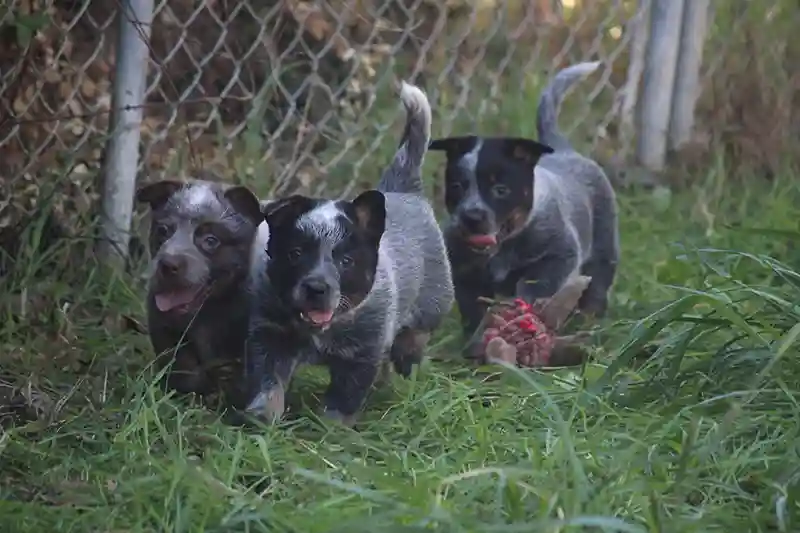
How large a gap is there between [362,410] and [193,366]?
1.43 ft

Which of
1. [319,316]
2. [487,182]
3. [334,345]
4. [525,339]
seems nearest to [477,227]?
[487,182]

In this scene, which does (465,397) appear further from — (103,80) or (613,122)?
(613,122)

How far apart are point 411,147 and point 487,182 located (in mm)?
247

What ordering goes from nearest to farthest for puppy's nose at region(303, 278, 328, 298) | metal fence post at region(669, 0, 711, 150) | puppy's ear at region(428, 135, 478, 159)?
puppy's nose at region(303, 278, 328, 298) < puppy's ear at region(428, 135, 478, 159) < metal fence post at region(669, 0, 711, 150)

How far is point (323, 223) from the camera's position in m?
3.07

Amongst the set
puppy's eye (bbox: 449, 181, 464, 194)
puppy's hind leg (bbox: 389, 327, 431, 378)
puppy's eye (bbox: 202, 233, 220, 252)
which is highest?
puppy's eye (bbox: 449, 181, 464, 194)

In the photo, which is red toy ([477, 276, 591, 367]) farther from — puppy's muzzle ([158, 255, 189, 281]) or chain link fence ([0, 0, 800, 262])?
chain link fence ([0, 0, 800, 262])

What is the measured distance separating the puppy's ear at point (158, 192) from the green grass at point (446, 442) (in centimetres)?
44

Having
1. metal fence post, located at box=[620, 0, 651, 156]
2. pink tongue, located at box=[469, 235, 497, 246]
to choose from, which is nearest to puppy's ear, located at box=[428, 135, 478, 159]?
pink tongue, located at box=[469, 235, 497, 246]

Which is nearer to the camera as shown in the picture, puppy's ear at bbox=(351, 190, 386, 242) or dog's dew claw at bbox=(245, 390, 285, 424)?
dog's dew claw at bbox=(245, 390, 285, 424)

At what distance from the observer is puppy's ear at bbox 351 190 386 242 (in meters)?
3.12

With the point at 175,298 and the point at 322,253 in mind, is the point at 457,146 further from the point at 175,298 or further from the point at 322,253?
the point at 175,298

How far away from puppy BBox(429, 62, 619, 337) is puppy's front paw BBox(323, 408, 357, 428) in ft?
3.00

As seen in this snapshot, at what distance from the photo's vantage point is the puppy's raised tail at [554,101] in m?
4.46
